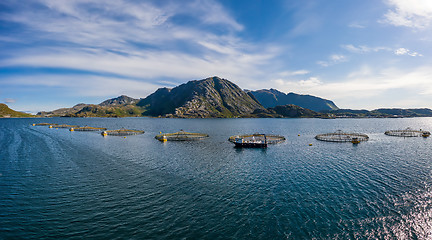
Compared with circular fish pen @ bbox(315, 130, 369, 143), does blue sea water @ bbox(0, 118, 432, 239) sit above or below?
below

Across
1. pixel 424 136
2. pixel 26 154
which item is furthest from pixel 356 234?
pixel 424 136

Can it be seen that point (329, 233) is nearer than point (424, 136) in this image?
Yes

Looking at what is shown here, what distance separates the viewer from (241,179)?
168 ft

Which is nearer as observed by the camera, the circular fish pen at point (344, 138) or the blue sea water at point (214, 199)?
the blue sea water at point (214, 199)

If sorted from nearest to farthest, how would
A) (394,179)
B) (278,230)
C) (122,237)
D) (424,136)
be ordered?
(122,237), (278,230), (394,179), (424,136)

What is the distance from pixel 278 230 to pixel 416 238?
724 inches

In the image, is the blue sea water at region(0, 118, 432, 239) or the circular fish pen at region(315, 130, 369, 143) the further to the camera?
the circular fish pen at region(315, 130, 369, 143)

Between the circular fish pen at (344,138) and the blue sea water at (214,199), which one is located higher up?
the circular fish pen at (344,138)

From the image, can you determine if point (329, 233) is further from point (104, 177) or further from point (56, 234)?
point (104, 177)

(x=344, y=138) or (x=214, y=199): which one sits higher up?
(x=344, y=138)

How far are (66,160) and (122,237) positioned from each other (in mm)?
57826

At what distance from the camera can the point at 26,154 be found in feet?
260

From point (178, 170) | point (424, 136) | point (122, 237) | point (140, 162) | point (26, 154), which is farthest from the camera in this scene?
point (424, 136)

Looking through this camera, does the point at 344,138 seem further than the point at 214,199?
Yes
